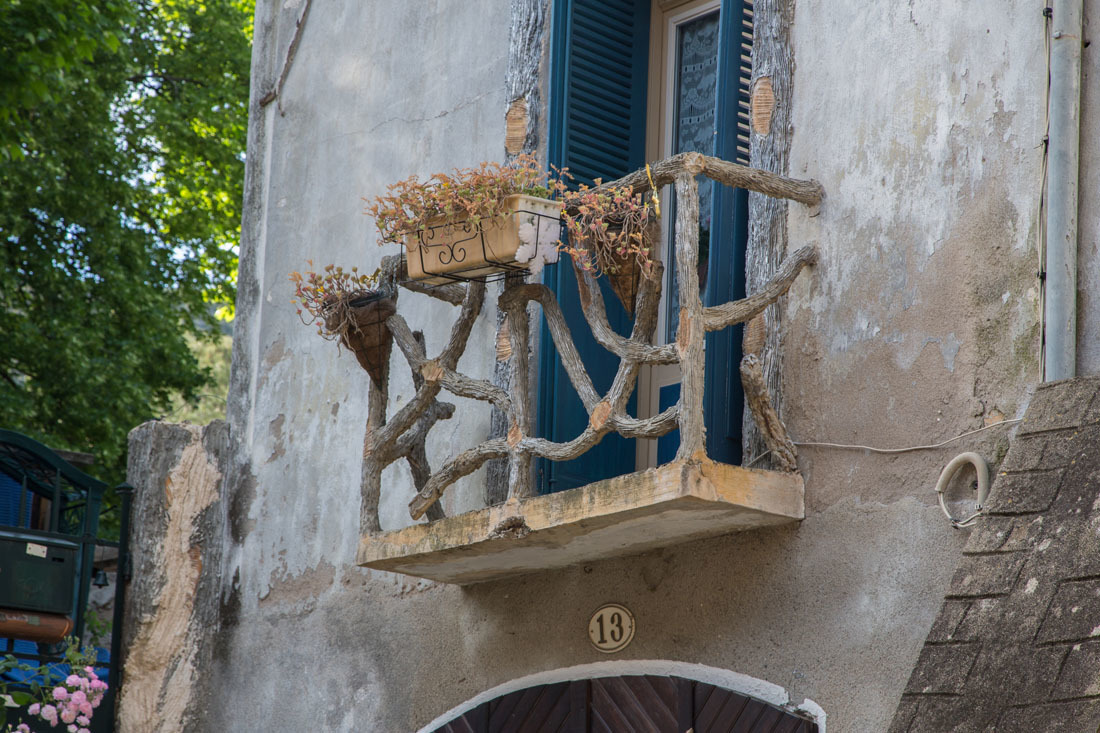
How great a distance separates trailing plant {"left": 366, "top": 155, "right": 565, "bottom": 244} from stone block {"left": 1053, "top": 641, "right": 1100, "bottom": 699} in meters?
2.86

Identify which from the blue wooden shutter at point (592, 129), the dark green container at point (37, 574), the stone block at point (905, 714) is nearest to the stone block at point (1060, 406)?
the stone block at point (905, 714)

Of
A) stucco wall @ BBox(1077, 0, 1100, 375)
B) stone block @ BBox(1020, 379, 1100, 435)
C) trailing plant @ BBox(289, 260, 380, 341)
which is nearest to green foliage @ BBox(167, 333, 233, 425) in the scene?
trailing plant @ BBox(289, 260, 380, 341)

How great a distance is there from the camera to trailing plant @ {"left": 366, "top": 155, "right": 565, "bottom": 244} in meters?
6.02

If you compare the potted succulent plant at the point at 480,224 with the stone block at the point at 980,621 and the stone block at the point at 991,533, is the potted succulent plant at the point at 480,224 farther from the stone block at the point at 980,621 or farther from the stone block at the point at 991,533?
the stone block at the point at 980,621

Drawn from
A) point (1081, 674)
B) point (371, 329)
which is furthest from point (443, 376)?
point (1081, 674)

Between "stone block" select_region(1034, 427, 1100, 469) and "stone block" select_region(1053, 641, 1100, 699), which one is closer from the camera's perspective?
"stone block" select_region(1053, 641, 1100, 699)

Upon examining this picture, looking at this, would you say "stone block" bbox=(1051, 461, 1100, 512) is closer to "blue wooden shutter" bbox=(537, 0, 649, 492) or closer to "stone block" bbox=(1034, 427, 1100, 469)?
"stone block" bbox=(1034, 427, 1100, 469)

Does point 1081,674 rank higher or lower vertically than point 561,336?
lower

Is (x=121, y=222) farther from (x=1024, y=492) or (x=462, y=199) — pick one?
(x=1024, y=492)

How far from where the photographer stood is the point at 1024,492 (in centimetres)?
456

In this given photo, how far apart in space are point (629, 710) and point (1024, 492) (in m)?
2.18

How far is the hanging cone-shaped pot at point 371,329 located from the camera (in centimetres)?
679

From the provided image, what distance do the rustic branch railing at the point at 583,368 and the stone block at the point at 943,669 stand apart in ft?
4.09

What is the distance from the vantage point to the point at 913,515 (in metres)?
5.45
